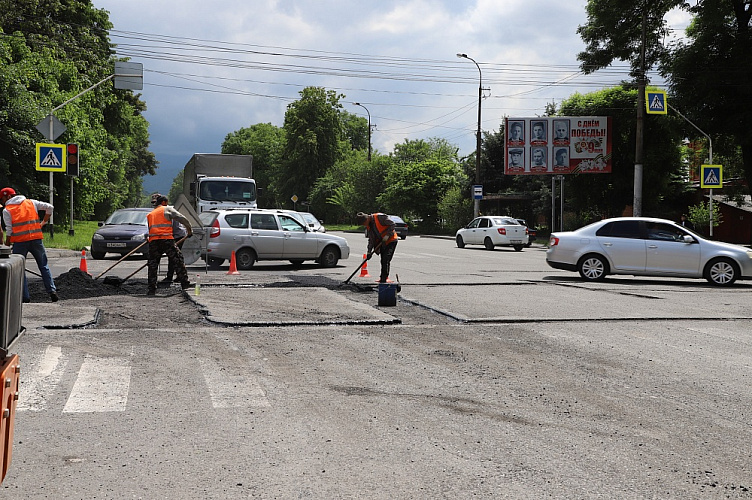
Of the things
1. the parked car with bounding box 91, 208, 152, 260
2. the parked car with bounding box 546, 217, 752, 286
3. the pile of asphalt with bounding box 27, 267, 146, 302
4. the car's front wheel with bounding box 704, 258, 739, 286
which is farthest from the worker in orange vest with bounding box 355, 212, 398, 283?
the parked car with bounding box 91, 208, 152, 260

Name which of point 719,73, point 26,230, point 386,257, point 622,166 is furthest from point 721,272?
point 622,166

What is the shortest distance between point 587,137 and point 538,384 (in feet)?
128

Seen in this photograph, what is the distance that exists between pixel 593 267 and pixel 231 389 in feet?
42.8

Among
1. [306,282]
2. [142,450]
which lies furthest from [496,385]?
[306,282]

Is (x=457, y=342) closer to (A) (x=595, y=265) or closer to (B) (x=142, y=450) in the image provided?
(B) (x=142, y=450)

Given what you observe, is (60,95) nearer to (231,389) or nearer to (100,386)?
(100,386)

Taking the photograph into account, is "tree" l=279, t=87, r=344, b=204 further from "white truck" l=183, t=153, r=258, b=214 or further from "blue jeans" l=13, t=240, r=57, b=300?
"blue jeans" l=13, t=240, r=57, b=300

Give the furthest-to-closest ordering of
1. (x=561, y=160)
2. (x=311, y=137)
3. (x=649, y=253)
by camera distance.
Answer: (x=311, y=137), (x=561, y=160), (x=649, y=253)

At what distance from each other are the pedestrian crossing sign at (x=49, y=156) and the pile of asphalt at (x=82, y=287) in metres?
12.3

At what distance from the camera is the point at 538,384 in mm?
6836

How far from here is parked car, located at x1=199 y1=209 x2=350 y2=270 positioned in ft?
66.5

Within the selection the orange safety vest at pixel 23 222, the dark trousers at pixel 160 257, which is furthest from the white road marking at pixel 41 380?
the dark trousers at pixel 160 257

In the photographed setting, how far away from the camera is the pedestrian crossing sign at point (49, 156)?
86.7ft

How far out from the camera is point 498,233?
35562 millimetres
